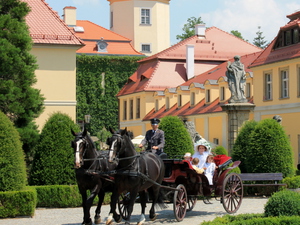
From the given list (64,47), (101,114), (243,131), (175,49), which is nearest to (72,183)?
(243,131)

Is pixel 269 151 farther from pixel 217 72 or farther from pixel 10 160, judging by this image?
pixel 217 72

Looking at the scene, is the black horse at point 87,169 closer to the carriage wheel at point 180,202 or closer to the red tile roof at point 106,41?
the carriage wheel at point 180,202

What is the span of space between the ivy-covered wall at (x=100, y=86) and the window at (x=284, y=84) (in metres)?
26.6

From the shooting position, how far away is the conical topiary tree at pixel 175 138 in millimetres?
22906

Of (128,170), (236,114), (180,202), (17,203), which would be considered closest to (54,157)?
(17,203)

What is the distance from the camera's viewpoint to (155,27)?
7181cm

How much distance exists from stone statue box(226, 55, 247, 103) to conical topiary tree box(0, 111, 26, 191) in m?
11.6

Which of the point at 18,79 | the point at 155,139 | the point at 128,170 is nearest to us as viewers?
the point at 128,170

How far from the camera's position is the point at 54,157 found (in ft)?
62.8

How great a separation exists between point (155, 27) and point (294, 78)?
36633 mm

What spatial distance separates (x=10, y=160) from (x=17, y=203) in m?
0.98

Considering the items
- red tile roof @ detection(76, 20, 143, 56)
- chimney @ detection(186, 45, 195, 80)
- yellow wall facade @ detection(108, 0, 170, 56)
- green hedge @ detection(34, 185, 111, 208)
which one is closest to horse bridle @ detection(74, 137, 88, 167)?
green hedge @ detection(34, 185, 111, 208)

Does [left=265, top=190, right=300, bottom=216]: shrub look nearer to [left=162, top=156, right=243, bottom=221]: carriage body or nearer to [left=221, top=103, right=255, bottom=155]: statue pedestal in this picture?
[left=162, top=156, right=243, bottom=221]: carriage body

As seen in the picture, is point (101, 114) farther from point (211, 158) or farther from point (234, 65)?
point (211, 158)
